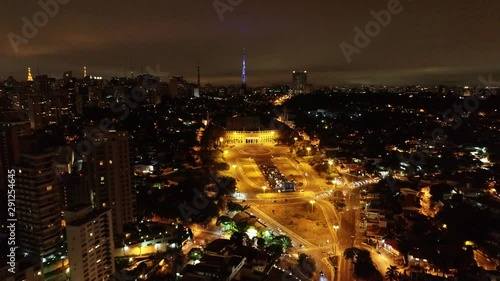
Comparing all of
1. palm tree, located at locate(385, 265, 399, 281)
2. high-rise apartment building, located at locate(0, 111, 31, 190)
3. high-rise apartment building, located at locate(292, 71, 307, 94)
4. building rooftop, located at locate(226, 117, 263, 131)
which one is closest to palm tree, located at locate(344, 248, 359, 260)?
palm tree, located at locate(385, 265, 399, 281)

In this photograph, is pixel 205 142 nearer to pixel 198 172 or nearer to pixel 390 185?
pixel 198 172

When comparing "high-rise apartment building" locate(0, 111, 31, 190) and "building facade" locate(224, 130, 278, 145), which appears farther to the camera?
"building facade" locate(224, 130, 278, 145)

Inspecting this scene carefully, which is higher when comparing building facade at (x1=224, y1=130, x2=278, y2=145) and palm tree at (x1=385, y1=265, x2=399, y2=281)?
building facade at (x1=224, y1=130, x2=278, y2=145)

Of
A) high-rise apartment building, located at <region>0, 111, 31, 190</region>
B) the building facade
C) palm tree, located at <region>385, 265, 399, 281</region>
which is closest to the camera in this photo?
palm tree, located at <region>385, 265, 399, 281</region>

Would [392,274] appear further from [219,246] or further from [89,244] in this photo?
[89,244]

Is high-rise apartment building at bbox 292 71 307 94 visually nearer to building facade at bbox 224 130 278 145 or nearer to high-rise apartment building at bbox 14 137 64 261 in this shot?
building facade at bbox 224 130 278 145

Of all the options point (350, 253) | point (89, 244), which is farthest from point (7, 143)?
point (350, 253)
